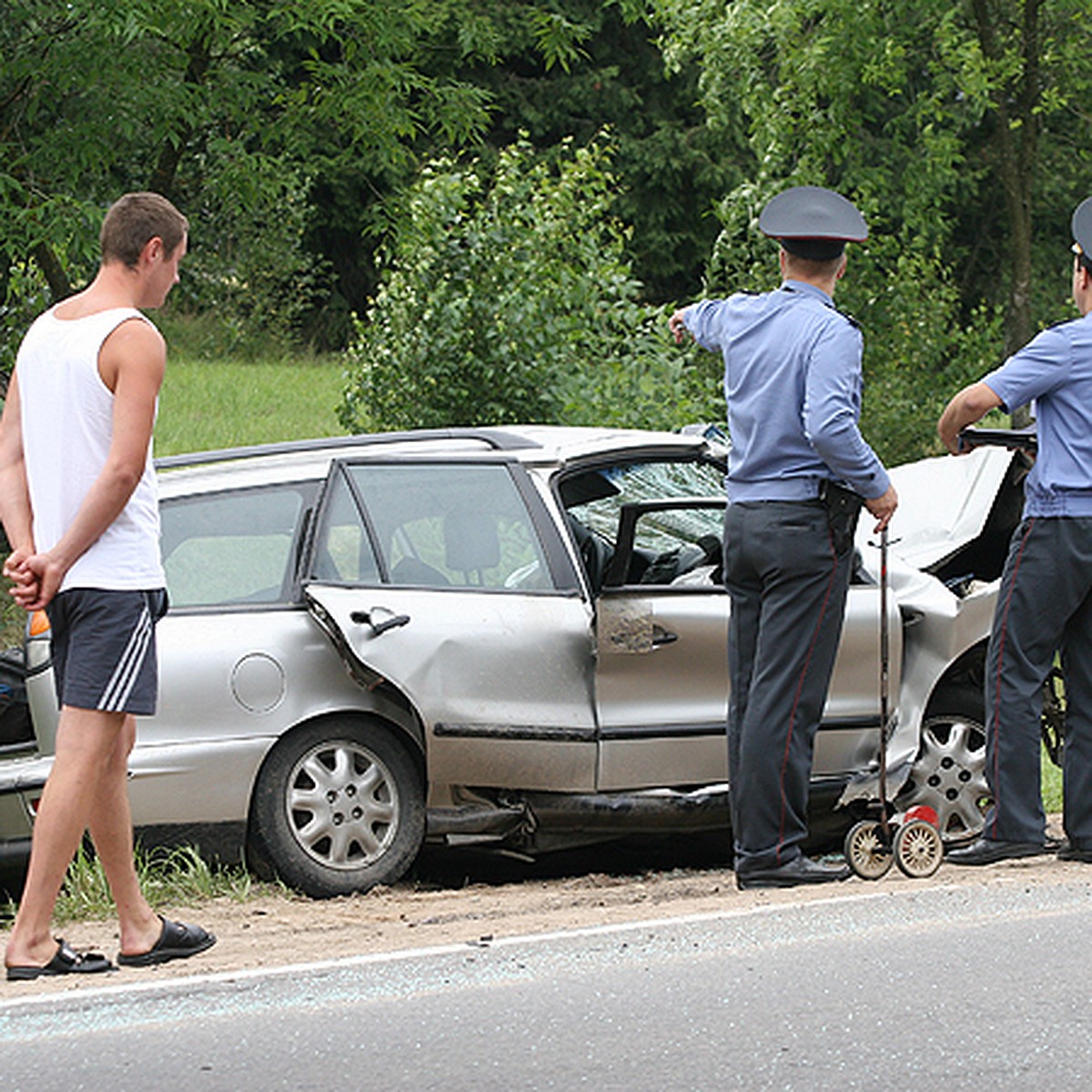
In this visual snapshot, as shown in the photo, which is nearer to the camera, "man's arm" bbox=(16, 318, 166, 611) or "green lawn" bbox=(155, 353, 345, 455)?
"man's arm" bbox=(16, 318, 166, 611)

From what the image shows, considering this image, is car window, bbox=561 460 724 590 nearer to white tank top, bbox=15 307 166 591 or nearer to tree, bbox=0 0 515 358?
white tank top, bbox=15 307 166 591

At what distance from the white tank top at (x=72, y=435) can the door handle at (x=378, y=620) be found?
5.41 feet

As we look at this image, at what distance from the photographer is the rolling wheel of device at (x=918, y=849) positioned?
5.76 meters

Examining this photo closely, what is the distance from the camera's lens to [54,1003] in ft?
14.7

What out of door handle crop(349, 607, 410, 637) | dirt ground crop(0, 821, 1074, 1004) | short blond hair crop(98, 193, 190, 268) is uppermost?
short blond hair crop(98, 193, 190, 268)

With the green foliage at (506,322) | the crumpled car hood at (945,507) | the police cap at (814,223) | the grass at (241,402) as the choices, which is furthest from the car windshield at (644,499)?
the grass at (241,402)

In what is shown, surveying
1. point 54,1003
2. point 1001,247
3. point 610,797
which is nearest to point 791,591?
point 610,797

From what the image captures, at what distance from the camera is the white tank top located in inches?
180

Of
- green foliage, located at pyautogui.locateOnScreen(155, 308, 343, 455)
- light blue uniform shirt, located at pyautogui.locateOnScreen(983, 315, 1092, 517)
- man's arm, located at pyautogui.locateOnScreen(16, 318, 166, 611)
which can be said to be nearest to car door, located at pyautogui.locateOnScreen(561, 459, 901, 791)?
light blue uniform shirt, located at pyautogui.locateOnScreen(983, 315, 1092, 517)

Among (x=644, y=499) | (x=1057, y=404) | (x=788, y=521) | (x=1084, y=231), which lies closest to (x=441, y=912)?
(x=788, y=521)

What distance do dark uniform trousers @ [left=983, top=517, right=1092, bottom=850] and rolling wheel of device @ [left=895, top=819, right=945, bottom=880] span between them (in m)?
0.19

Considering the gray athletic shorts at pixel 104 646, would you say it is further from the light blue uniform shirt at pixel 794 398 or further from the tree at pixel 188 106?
the tree at pixel 188 106

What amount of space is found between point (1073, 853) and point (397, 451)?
2820 millimetres

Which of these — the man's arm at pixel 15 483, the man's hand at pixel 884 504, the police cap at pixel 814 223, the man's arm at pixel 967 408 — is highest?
the police cap at pixel 814 223
